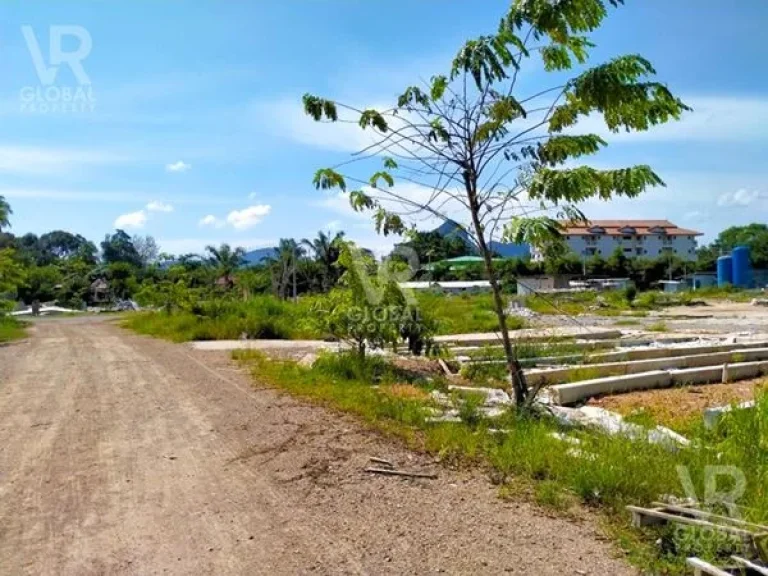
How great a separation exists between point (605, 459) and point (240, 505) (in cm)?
256

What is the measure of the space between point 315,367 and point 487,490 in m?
6.09

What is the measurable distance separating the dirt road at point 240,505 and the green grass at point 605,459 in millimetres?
259

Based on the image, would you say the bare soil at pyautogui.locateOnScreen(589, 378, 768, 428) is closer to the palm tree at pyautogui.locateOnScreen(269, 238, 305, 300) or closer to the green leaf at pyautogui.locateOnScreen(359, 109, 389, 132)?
the green leaf at pyautogui.locateOnScreen(359, 109, 389, 132)

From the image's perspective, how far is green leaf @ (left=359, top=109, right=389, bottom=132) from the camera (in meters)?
6.66

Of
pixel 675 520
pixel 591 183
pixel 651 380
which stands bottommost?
pixel 651 380

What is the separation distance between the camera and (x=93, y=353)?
571 inches

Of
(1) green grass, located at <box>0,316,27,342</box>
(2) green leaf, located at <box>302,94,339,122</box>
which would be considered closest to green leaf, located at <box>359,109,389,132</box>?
(2) green leaf, located at <box>302,94,339,122</box>

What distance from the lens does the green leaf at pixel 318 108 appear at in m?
6.66

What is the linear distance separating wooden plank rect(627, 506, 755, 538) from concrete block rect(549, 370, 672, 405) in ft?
14.5

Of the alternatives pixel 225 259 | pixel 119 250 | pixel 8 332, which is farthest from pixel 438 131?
pixel 119 250

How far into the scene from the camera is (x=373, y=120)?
21.9 feet

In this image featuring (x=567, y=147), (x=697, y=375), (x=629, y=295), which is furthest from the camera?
(x=629, y=295)

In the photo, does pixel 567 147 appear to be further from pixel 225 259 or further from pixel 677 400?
pixel 225 259

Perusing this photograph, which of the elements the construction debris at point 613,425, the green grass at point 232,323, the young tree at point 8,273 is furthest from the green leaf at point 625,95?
the young tree at point 8,273
